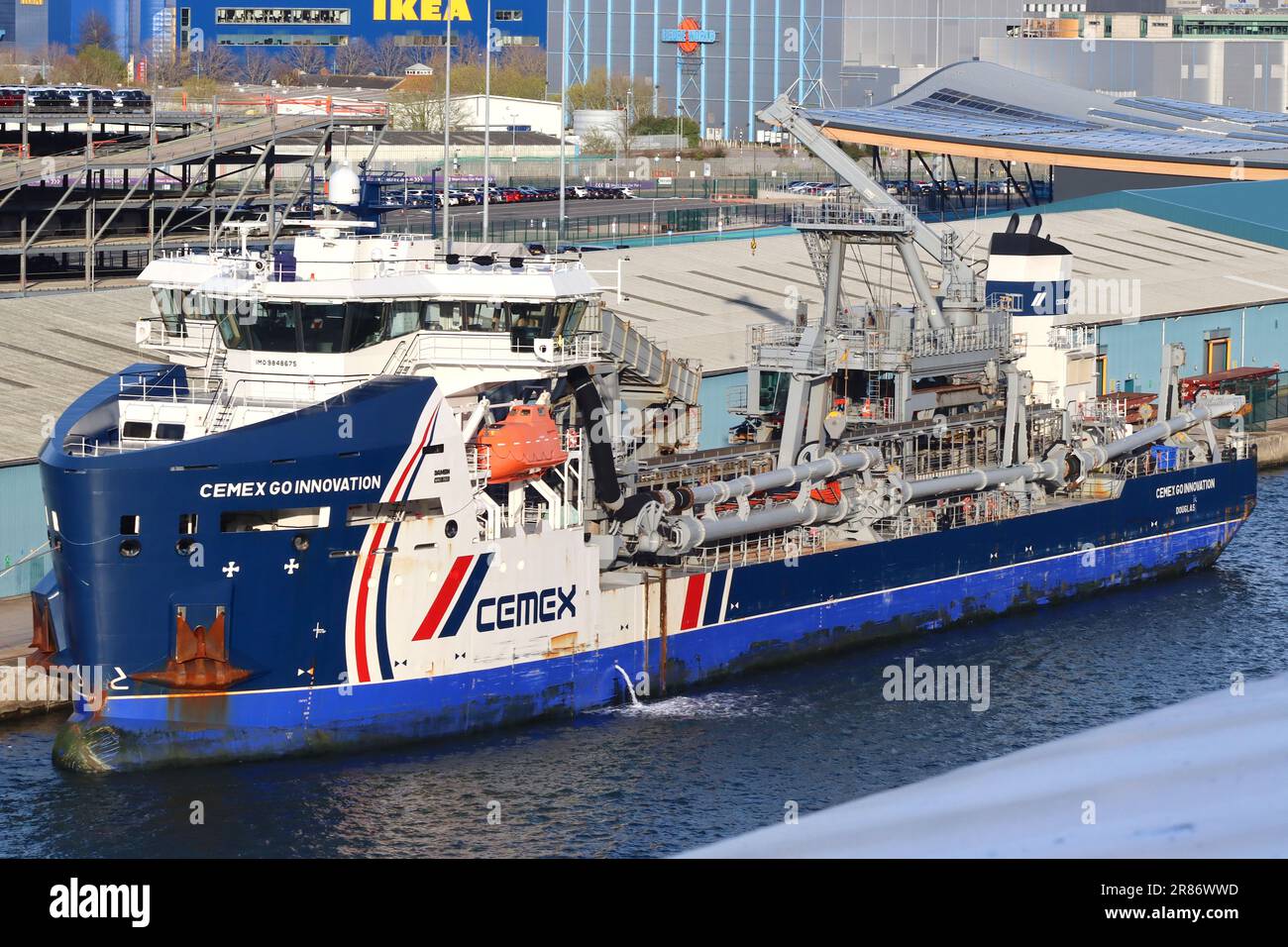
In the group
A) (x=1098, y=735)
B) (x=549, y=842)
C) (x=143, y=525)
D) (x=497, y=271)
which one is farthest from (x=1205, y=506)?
(x=1098, y=735)

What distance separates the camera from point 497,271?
37.6 m

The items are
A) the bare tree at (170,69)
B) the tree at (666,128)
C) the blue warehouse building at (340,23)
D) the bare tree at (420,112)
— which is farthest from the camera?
the blue warehouse building at (340,23)

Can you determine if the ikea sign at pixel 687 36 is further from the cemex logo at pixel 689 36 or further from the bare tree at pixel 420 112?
the bare tree at pixel 420 112

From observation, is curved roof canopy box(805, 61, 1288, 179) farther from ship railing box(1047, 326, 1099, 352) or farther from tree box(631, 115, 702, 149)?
ship railing box(1047, 326, 1099, 352)

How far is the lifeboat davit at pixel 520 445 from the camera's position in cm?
3691

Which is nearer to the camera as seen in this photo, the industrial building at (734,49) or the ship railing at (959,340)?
the ship railing at (959,340)

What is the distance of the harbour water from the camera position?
102 ft

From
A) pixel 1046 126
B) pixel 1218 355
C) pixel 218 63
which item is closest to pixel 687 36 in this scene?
pixel 218 63

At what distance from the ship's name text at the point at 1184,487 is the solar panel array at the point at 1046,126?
162 feet

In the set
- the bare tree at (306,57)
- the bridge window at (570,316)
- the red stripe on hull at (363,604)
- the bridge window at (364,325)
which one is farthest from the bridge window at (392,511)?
the bare tree at (306,57)

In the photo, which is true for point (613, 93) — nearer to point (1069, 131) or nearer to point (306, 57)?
point (306, 57)

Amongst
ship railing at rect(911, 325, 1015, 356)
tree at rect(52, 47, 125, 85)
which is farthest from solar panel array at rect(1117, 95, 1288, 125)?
tree at rect(52, 47, 125, 85)

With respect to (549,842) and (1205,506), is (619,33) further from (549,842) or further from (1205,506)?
(549,842)

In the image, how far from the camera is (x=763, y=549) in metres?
44.9
